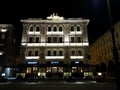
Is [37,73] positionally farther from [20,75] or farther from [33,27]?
[33,27]

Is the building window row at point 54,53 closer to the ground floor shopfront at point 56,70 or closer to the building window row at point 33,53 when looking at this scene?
the ground floor shopfront at point 56,70

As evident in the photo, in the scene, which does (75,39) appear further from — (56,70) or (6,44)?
(6,44)

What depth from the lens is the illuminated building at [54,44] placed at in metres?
44.7

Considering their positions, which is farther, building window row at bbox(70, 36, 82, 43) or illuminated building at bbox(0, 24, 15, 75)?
illuminated building at bbox(0, 24, 15, 75)

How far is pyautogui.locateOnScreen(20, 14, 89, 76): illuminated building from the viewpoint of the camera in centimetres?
4469

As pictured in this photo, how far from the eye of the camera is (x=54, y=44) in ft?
150

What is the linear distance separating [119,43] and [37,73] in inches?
1045

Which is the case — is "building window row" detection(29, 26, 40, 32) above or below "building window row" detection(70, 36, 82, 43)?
Answer: above

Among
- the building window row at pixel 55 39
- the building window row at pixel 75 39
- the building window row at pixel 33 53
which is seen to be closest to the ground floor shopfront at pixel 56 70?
the building window row at pixel 33 53

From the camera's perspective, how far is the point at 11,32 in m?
52.2

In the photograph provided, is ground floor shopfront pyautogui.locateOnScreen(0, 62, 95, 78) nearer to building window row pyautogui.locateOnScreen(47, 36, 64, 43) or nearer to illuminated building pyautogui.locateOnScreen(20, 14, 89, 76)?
illuminated building pyautogui.locateOnScreen(20, 14, 89, 76)

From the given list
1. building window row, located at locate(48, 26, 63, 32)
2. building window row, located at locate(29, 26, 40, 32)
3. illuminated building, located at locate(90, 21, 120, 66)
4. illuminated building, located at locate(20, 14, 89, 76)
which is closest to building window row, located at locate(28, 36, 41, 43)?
illuminated building, located at locate(20, 14, 89, 76)

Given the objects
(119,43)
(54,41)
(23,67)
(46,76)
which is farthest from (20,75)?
(119,43)

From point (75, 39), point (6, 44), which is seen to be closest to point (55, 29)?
point (75, 39)
